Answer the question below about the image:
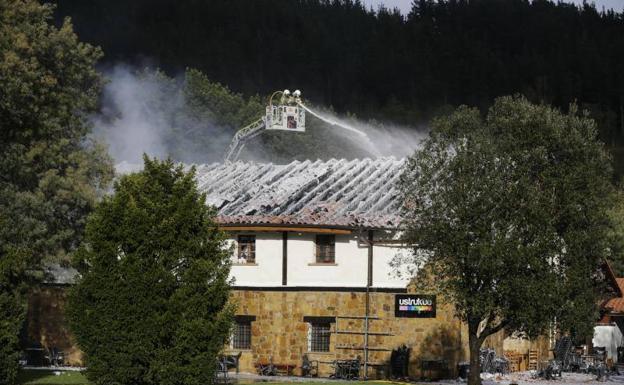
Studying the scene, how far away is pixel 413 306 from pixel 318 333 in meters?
3.81

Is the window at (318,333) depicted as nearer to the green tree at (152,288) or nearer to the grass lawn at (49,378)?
the grass lawn at (49,378)

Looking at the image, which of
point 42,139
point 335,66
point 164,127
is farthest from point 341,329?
point 335,66

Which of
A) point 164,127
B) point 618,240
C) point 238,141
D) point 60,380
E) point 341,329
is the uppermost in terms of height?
point 164,127

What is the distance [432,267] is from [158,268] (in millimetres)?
8812

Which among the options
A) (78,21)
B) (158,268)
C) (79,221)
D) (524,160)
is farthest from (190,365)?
(78,21)

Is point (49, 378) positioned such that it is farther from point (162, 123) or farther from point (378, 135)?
point (378, 135)

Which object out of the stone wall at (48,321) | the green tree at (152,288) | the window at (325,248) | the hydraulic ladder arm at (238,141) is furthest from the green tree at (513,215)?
the hydraulic ladder arm at (238,141)

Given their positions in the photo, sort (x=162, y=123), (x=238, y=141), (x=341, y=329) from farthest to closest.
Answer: (x=162, y=123) → (x=238, y=141) → (x=341, y=329)

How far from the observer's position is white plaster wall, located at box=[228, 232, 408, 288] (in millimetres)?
43000

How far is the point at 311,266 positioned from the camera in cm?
4403

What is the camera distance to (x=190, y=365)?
27.3 m

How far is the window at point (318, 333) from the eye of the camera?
43537 millimetres

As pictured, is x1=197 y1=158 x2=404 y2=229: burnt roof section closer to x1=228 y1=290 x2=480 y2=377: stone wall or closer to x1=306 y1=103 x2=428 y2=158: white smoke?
x1=228 y1=290 x2=480 y2=377: stone wall

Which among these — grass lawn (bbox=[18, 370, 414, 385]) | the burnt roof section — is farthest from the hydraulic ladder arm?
grass lawn (bbox=[18, 370, 414, 385])
